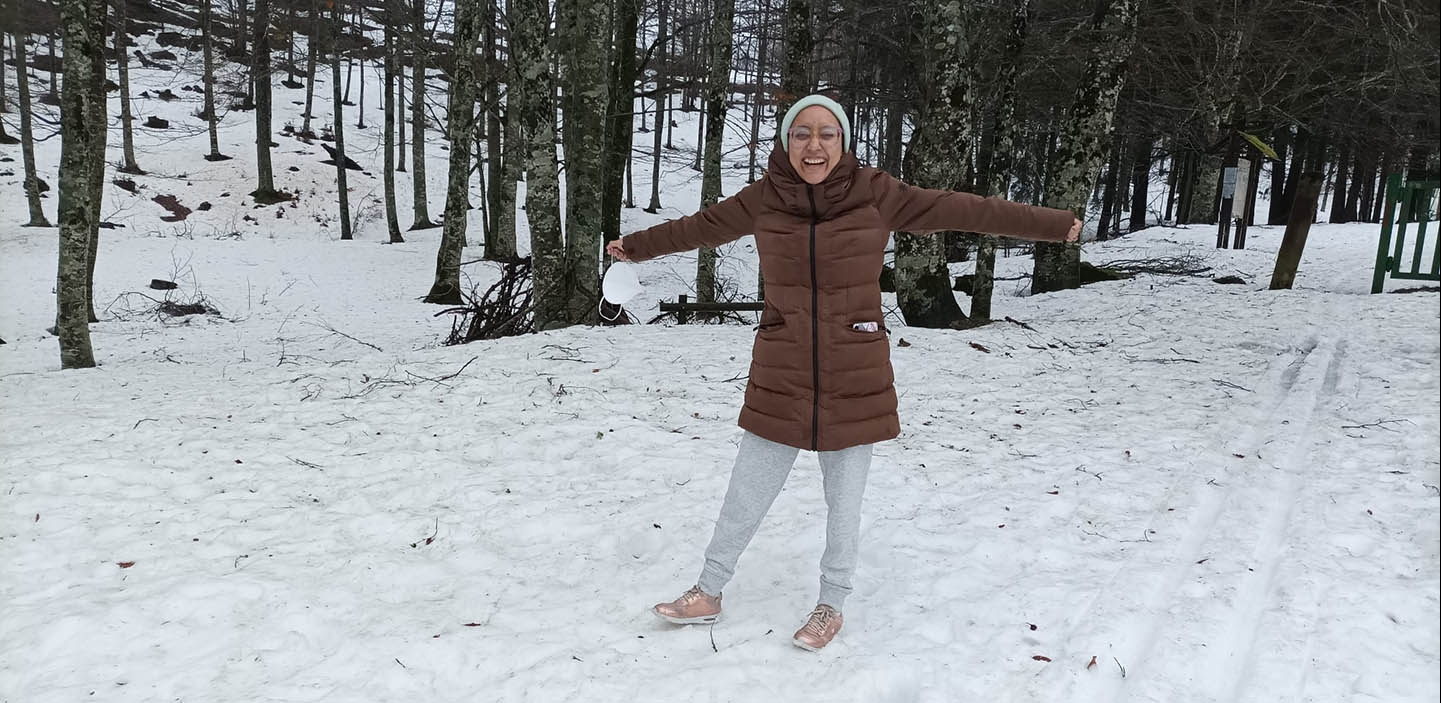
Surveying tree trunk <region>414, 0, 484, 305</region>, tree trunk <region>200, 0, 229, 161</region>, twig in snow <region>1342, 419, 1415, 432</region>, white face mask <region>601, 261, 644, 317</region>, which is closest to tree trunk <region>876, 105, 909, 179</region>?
tree trunk <region>414, 0, 484, 305</region>

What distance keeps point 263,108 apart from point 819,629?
86.1ft

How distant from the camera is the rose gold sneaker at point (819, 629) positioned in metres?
2.97

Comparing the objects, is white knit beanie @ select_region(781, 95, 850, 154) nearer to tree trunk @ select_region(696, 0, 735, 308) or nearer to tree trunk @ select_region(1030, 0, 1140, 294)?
tree trunk @ select_region(1030, 0, 1140, 294)

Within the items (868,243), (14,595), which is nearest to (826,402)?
(868,243)

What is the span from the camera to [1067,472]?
182 inches

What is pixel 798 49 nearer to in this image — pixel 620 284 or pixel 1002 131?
pixel 1002 131

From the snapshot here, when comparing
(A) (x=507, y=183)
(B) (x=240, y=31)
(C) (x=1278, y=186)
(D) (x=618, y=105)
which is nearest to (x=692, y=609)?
(D) (x=618, y=105)

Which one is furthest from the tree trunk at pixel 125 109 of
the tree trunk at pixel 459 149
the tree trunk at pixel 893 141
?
the tree trunk at pixel 893 141

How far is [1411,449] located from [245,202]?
91.3 feet

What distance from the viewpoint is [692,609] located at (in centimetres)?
315

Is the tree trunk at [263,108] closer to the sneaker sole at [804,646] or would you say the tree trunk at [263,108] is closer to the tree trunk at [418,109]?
the tree trunk at [418,109]

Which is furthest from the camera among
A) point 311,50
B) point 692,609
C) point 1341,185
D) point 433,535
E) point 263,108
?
point 1341,185

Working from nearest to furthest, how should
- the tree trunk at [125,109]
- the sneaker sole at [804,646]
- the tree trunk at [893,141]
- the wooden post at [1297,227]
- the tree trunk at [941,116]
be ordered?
the sneaker sole at [804,646], the tree trunk at [941,116], the wooden post at [1297,227], the tree trunk at [893,141], the tree trunk at [125,109]

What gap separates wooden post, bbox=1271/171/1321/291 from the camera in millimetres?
10523
